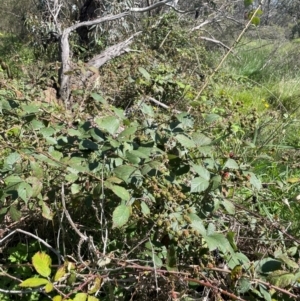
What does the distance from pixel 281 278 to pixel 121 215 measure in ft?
1.70

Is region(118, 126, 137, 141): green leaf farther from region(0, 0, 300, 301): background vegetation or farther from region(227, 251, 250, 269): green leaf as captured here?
region(227, 251, 250, 269): green leaf

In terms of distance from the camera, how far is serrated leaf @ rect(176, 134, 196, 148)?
1.55m

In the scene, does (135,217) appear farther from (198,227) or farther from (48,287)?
(48,287)

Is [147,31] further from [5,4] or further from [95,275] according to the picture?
[95,275]

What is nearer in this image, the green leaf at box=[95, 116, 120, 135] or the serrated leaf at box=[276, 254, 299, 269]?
the serrated leaf at box=[276, 254, 299, 269]

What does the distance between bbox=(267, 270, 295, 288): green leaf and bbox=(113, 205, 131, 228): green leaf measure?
0.48 meters

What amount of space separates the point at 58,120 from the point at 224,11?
7.05m

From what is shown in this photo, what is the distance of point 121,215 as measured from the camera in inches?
54.7

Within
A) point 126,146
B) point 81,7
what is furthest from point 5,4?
point 126,146

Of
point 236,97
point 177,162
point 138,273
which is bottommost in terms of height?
point 236,97

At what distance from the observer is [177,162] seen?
5.39 feet

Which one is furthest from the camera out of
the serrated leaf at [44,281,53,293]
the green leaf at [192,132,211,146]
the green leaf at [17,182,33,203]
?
the green leaf at [192,132,211,146]

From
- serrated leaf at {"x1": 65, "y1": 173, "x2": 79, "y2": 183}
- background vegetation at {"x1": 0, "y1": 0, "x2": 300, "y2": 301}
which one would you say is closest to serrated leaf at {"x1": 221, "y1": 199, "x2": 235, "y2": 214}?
background vegetation at {"x1": 0, "y1": 0, "x2": 300, "y2": 301}

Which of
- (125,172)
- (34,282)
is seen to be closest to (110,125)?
(125,172)
